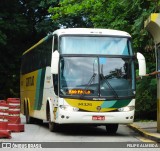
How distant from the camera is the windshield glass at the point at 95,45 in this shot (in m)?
17.0

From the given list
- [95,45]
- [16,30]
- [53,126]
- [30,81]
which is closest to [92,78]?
[95,45]

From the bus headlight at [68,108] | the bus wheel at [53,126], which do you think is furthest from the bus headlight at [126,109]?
the bus wheel at [53,126]

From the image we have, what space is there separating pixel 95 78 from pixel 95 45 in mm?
1241

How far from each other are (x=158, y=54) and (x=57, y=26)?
23274mm

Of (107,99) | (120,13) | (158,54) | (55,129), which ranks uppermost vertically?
(120,13)

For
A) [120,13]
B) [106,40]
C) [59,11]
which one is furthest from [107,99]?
[59,11]

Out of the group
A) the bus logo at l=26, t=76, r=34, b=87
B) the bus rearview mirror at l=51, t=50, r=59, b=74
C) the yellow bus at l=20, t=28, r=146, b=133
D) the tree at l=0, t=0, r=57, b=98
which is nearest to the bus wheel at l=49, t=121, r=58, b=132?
the yellow bus at l=20, t=28, r=146, b=133

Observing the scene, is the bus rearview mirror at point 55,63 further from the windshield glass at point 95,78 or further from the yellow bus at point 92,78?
the windshield glass at point 95,78

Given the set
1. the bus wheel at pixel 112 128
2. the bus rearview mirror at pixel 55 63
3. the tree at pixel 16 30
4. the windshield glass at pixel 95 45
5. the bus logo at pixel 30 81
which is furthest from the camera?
the tree at pixel 16 30

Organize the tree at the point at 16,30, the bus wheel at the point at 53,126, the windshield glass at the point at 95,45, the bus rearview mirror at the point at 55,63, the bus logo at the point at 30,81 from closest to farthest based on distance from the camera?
1. the bus rearview mirror at the point at 55,63
2. the windshield glass at the point at 95,45
3. the bus wheel at the point at 53,126
4. the bus logo at the point at 30,81
5. the tree at the point at 16,30

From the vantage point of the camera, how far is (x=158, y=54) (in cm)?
1664

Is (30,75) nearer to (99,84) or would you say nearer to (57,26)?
(99,84)

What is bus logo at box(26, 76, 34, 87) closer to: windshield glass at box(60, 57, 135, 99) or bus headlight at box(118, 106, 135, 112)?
windshield glass at box(60, 57, 135, 99)

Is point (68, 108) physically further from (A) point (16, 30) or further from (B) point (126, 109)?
(A) point (16, 30)
